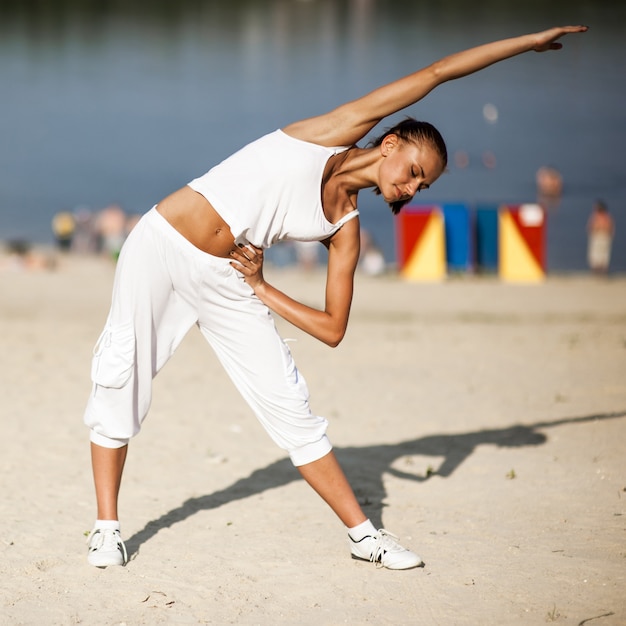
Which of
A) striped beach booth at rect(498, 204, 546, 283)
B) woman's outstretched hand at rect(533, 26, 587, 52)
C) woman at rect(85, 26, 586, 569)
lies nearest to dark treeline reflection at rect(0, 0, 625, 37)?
striped beach booth at rect(498, 204, 546, 283)

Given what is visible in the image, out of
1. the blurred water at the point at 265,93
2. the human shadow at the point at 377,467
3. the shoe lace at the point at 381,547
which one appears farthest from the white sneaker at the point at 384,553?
the blurred water at the point at 265,93

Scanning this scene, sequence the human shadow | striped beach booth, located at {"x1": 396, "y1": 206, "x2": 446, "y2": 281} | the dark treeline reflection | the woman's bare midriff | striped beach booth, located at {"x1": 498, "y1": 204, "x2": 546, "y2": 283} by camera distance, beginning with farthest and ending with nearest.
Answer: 1. the dark treeline reflection
2. striped beach booth, located at {"x1": 498, "y1": 204, "x2": 546, "y2": 283}
3. striped beach booth, located at {"x1": 396, "y1": 206, "x2": 446, "y2": 281}
4. the human shadow
5. the woman's bare midriff

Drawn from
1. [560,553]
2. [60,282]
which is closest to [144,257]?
[560,553]

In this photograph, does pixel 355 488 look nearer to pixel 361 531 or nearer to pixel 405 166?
pixel 361 531

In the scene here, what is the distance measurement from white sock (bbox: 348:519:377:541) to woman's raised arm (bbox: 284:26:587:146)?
1597 millimetres

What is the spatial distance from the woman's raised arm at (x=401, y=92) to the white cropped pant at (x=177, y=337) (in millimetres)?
663

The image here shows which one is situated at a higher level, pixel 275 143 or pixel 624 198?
pixel 275 143

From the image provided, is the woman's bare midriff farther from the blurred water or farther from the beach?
the blurred water

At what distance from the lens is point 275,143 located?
4172 millimetres

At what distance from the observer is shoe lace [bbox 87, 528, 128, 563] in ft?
14.7

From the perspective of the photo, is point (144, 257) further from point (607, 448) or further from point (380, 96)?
point (607, 448)

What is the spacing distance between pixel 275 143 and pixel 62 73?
187ft

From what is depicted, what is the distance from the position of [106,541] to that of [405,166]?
6.52 feet

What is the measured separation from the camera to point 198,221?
4.23m
